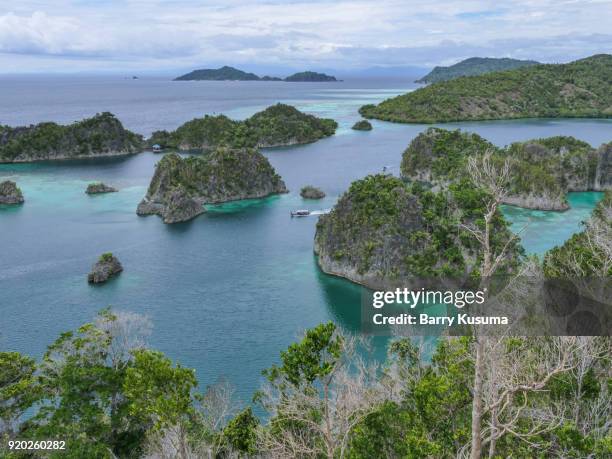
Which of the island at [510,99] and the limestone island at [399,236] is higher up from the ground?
the island at [510,99]

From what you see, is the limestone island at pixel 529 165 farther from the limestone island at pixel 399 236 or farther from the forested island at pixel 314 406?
the forested island at pixel 314 406

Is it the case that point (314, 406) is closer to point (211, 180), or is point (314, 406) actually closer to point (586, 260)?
point (586, 260)

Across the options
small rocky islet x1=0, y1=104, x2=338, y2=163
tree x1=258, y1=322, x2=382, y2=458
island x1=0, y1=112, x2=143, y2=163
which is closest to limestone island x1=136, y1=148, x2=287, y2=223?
small rocky islet x1=0, y1=104, x2=338, y2=163

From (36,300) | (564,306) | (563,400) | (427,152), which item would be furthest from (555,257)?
(427,152)
